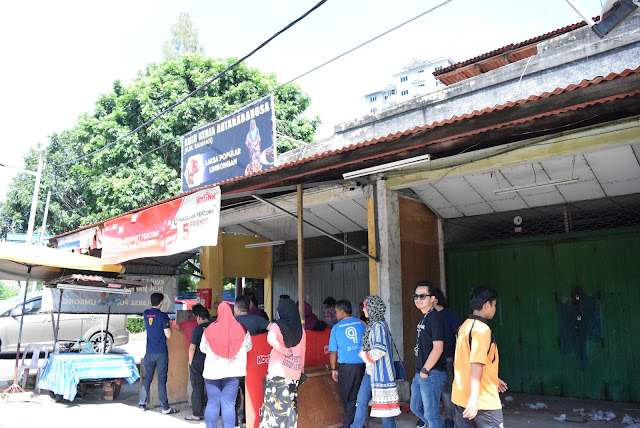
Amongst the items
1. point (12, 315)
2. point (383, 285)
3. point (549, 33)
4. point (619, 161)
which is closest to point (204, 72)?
point (12, 315)

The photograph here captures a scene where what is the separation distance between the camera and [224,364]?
17.8ft

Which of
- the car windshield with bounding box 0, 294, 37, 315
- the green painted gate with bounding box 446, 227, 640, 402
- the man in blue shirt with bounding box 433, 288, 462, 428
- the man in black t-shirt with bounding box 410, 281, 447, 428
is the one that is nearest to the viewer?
the man in black t-shirt with bounding box 410, 281, 447, 428

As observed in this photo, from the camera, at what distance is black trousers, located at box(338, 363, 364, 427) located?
18.5ft

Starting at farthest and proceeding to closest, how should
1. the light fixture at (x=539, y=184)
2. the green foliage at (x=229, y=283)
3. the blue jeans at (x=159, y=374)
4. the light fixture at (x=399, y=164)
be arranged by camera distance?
the green foliage at (x=229, y=283)
the blue jeans at (x=159, y=374)
the light fixture at (x=539, y=184)
the light fixture at (x=399, y=164)

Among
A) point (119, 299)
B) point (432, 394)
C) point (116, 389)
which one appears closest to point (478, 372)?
point (432, 394)

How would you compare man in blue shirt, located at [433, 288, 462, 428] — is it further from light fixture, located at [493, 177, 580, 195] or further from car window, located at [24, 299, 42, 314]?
car window, located at [24, 299, 42, 314]

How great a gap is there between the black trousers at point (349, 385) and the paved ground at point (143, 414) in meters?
0.89

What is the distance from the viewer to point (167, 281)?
10.6 meters

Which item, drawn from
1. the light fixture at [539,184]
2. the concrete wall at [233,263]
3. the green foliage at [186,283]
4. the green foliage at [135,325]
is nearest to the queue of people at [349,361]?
the light fixture at [539,184]

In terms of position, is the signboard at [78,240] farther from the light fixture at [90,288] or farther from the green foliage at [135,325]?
the green foliage at [135,325]

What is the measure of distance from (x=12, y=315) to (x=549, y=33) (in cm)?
1443

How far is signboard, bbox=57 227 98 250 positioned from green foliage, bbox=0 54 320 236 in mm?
7156

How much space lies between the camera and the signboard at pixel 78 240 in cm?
974

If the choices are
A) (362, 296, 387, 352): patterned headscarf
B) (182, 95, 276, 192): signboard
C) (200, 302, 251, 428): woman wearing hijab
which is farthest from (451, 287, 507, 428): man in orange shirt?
(182, 95, 276, 192): signboard
